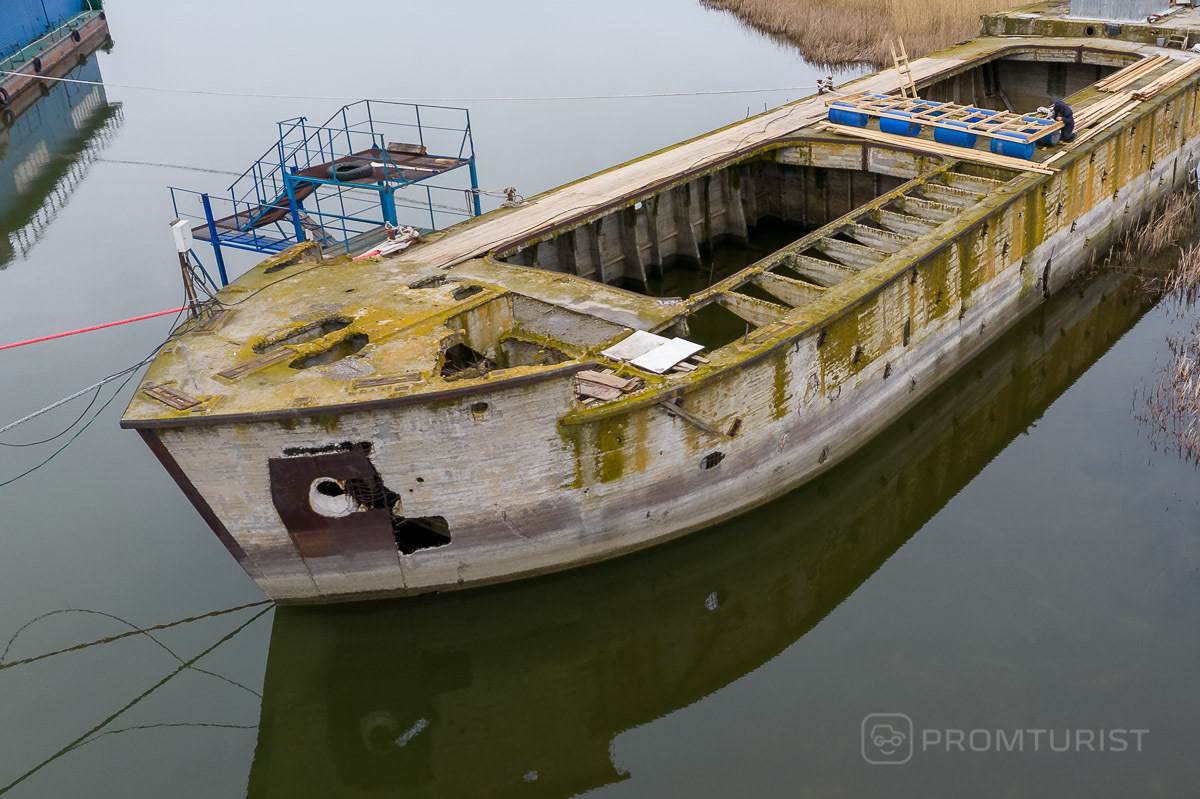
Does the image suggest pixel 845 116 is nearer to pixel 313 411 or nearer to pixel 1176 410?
pixel 1176 410

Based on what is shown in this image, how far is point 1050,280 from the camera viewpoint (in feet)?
64.5

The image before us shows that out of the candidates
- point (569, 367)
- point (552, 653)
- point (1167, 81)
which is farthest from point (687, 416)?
point (1167, 81)

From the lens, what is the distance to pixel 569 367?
1130 cm

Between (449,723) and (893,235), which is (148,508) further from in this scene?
(893,235)

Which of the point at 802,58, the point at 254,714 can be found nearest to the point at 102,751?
the point at 254,714

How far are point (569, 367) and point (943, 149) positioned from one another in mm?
11600

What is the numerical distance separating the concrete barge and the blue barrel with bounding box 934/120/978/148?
0.52m

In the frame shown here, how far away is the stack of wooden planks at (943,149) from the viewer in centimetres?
1828

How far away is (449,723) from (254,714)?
2.43 meters

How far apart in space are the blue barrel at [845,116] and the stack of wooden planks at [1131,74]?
21.9ft

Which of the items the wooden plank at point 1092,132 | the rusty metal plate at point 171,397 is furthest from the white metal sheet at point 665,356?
the wooden plank at point 1092,132

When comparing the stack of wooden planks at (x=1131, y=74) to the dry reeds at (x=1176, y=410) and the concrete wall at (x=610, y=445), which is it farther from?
the concrete wall at (x=610, y=445)

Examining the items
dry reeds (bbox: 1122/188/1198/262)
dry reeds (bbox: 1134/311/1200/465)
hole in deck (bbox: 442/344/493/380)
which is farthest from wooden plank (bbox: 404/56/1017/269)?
dry reeds (bbox: 1134/311/1200/465)

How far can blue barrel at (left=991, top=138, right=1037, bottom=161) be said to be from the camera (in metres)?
18.5
